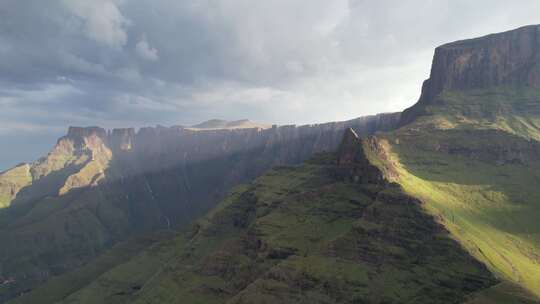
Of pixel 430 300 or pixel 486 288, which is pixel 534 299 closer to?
pixel 486 288

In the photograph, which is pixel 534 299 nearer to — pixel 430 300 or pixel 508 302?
pixel 508 302

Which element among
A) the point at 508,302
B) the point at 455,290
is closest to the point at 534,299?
the point at 508,302

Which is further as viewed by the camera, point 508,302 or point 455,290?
point 455,290

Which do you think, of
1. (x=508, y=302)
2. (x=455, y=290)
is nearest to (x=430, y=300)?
(x=455, y=290)

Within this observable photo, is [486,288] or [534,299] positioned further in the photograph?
[486,288]

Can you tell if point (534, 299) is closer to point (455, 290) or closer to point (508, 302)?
point (508, 302)

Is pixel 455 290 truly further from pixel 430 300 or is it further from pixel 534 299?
pixel 534 299

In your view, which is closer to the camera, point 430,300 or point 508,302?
point 508,302
